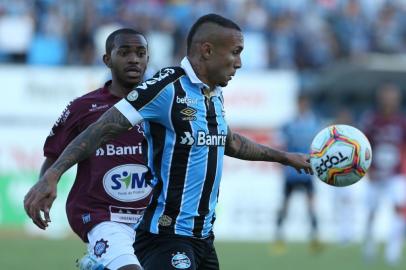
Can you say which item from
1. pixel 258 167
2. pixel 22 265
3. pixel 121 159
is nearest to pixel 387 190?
pixel 258 167

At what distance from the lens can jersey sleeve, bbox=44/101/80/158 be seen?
7.10 metres

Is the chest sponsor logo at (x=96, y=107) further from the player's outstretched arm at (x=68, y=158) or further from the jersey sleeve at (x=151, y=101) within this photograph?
the player's outstretched arm at (x=68, y=158)

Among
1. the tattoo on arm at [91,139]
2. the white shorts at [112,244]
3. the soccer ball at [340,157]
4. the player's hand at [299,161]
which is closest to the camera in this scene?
the tattoo on arm at [91,139]

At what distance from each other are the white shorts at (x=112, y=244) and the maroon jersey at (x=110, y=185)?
82 millimetres

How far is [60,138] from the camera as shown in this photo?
7145 millimetres

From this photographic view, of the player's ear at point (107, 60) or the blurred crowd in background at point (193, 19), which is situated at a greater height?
the blurred crowd in background at point (193, 19)

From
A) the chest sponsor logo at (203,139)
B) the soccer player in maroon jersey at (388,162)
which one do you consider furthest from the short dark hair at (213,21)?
the soccer player in maroon jersey at (388,162)

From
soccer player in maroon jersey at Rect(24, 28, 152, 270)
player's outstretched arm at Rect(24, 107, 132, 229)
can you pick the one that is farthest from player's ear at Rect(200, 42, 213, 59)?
soccer player in maroon jersey at Rect(24, 28, 152, 270)

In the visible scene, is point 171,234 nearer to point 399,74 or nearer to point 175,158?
point 175,158

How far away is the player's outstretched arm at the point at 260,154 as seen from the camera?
22.2 ft

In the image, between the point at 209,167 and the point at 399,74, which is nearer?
the point at 209,167

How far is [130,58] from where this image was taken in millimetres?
7129

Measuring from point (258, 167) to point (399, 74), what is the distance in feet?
14.4

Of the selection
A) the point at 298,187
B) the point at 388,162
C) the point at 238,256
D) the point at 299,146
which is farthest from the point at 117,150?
the point at 298,187
